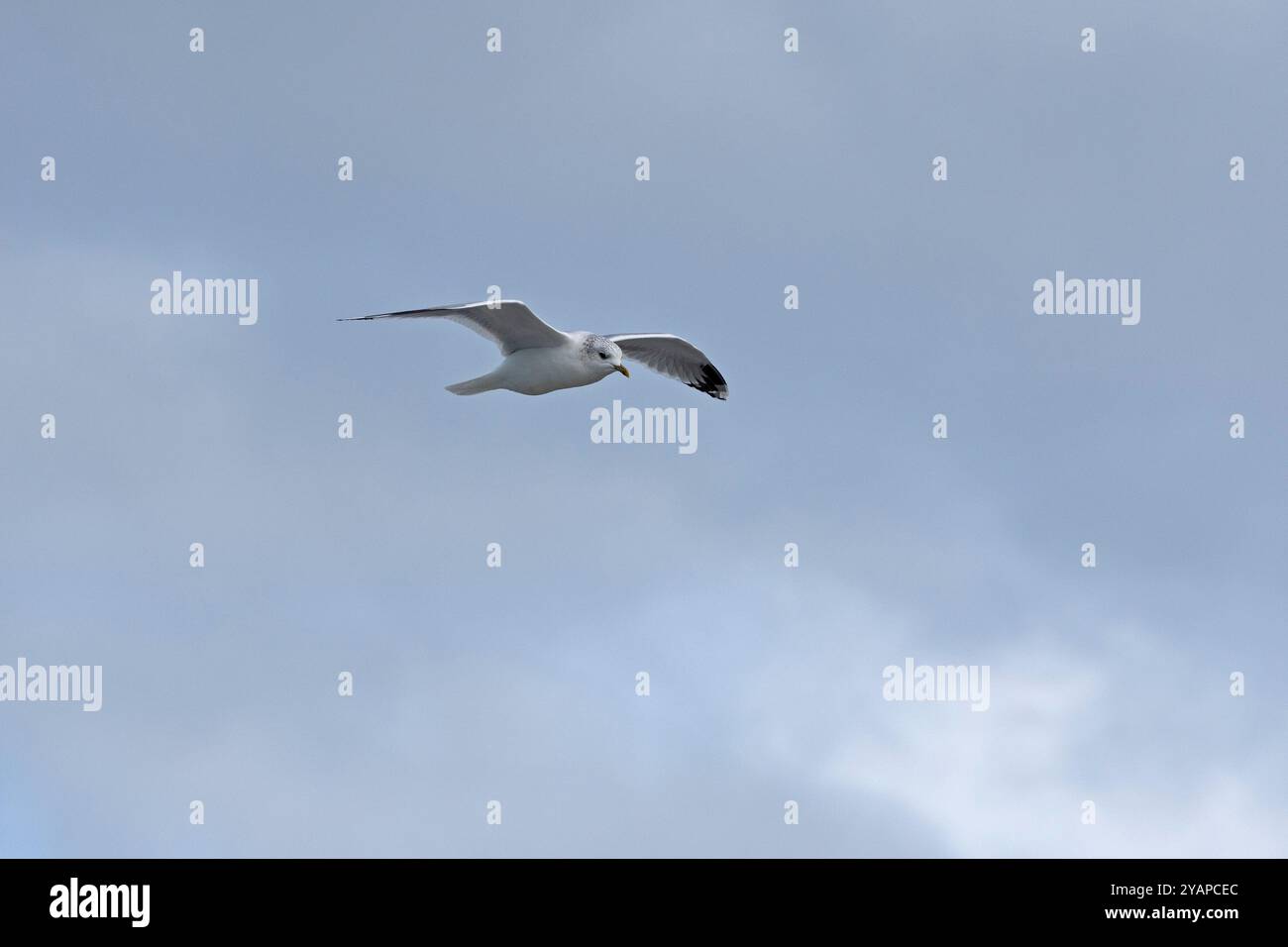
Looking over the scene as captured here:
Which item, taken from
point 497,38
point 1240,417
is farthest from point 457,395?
point 1240,417

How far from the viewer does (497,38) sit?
2002 centimetres

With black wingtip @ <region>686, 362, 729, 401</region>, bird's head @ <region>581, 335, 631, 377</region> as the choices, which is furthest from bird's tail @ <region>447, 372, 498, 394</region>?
black wingtip @ <region>686, 362, 729, 401</region>

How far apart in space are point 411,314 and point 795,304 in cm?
721

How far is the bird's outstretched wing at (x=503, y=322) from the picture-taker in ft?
53.0

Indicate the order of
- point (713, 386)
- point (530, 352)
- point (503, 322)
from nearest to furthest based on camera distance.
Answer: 1. point (503, 322)
2. point (530, 352)
3. point (713, 386)

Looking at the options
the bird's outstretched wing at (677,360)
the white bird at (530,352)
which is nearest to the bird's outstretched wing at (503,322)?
the white bird at (530,352)

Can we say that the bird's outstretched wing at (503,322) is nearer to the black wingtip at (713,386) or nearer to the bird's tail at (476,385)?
the bird's tail at (476,385)

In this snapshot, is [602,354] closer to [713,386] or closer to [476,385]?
[476,385]

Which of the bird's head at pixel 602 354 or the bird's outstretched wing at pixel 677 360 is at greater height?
the bird's outstretched wing at pixel 677 360

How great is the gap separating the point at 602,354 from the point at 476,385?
1.60 metres

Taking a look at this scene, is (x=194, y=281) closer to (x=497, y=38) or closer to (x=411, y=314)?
(x=497, y=38)

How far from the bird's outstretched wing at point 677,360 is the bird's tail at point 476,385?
2.65 metres

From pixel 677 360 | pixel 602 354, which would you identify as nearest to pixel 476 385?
pixel 602 354

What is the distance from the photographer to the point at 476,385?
17312 mm
